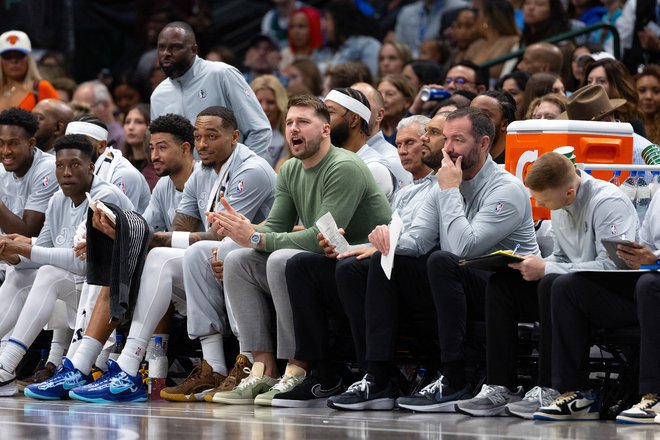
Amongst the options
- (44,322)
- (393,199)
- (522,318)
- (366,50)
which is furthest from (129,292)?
(366,50)

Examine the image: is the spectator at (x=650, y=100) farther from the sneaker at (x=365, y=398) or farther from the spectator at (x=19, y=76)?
the spectator at (x=19, y=76)

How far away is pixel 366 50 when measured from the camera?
13336 mm

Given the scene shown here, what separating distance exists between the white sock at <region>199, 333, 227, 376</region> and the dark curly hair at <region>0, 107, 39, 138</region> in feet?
8.18

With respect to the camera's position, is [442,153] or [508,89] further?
[508,89]

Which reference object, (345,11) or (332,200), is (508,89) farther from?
(345,11)

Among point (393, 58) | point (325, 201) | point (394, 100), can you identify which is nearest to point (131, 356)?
point (325, 201)

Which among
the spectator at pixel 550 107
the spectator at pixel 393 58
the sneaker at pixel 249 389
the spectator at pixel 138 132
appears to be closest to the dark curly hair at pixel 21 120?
the spectator at pixel 138 132

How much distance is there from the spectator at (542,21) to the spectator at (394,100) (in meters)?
1.86

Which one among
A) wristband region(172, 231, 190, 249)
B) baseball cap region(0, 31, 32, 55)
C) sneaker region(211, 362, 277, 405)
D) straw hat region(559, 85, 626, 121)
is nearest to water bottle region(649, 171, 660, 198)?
straw hat region(559, 85, 626, 121)

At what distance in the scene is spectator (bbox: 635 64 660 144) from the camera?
9.41 m

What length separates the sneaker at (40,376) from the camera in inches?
334

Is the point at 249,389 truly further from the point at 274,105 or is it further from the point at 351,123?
the point at 274,105

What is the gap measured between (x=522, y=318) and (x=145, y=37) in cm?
884

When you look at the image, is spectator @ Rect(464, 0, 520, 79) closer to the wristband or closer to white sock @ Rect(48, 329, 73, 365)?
the wristband
